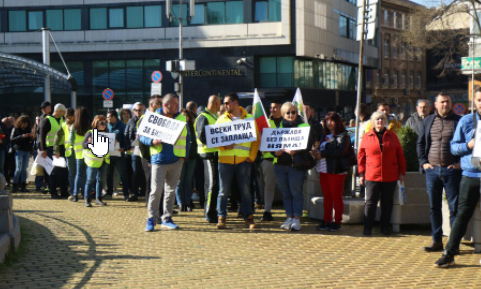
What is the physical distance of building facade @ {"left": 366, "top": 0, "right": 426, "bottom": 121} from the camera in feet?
254

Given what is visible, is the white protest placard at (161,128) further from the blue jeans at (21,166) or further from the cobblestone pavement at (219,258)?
the blue jeans at (21,166)

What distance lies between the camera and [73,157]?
50.5 feet

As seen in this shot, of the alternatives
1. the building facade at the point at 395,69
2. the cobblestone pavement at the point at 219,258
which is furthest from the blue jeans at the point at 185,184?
the building facade at the point at 395,69

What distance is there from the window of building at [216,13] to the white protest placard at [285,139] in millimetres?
36816

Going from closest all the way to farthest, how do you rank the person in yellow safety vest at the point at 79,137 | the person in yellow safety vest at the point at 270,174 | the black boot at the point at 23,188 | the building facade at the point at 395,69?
1. the person in yellow safety vest at the point at 270,174
2. the person in yellow safety vest at the point at 79,137
3. the black boot at the point at 23,188
4. the building facade at the point at 395,69

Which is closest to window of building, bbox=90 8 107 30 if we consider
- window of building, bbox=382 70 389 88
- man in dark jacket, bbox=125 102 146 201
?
man in dark jacket, bbox=125 102 146 201

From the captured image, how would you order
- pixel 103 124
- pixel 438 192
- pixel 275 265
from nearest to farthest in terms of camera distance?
A: pixel 275 265 → pixel 438 192 → pixel 103 124

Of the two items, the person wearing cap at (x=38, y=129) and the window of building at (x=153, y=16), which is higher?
the window of building at (x=153, y=16)

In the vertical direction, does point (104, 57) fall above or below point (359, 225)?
above

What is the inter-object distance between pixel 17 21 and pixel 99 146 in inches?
1509

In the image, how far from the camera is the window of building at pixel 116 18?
48.7m

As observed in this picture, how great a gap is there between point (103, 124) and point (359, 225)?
5300 mm

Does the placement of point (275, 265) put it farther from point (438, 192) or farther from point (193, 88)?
point (193, 88)

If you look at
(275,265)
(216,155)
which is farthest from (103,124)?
(275,265)
